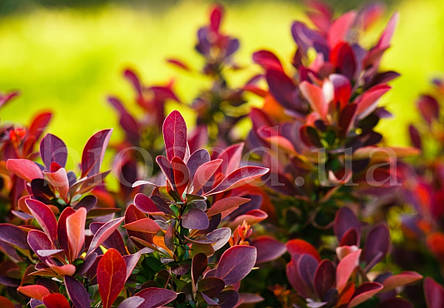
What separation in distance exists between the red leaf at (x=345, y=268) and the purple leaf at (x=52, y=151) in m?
0.52

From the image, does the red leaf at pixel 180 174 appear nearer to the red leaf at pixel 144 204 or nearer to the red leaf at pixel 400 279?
the red leaf at pixel 144 204

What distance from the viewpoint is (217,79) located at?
5.40 feet

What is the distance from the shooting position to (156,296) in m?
0.79

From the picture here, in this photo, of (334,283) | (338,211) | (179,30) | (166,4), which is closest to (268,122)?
(338,211)

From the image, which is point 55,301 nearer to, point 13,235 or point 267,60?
point 13,235

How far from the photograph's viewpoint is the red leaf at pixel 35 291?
79cm

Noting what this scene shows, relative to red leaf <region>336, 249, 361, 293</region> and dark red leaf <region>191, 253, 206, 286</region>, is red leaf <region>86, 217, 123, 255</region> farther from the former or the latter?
red leaf <region>336, 249, 361, 293</region>

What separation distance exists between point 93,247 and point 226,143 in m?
0.77

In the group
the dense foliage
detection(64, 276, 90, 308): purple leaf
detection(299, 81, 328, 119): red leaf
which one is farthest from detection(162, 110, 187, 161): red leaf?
detection(299, 81, 328, 119): red leaf

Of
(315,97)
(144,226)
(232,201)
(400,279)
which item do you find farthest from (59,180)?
(400,279)

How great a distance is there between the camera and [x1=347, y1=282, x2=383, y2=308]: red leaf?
3.07 ft

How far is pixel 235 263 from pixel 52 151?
15.0 inches

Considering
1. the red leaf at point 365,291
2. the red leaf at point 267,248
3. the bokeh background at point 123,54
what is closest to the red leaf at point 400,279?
the red leaf at point 365,291

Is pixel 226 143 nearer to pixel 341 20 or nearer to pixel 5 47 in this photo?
pixel 341 20
